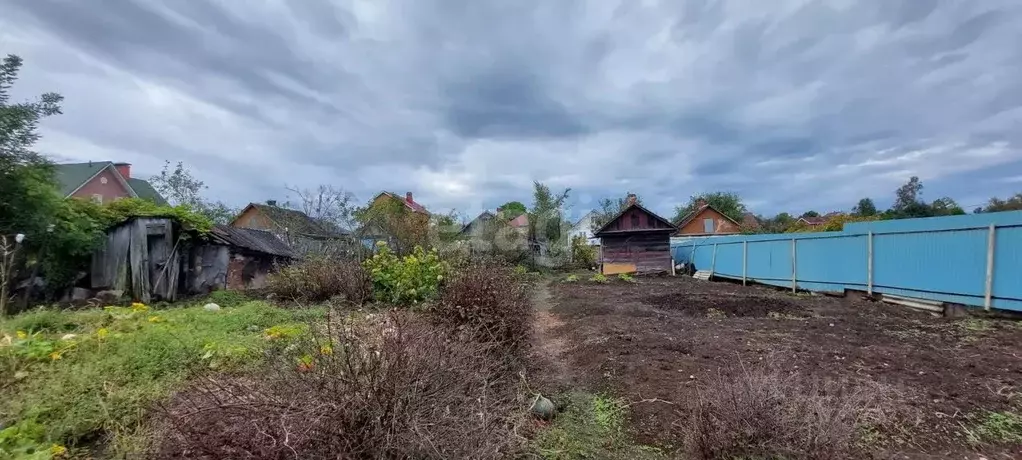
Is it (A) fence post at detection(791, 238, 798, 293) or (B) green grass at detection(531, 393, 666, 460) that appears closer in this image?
(B) green grass at detection(531, 393, 666, 460)

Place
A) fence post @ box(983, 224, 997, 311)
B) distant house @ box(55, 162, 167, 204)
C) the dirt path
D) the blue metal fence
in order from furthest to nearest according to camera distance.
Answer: distant house @ box(55, 162, 167, 204) → fence post @ box(983, 224, 997, 311) → the blue metal fence → the dirt path

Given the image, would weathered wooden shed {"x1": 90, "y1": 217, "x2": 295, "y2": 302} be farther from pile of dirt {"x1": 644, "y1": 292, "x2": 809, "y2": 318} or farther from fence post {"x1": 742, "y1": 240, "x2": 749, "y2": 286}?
fence post {"x1": 742, "y1": 240, "x2": 749, "y2": 286}

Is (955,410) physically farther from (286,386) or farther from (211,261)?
(211,261)

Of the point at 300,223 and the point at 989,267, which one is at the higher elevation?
the point at 300,223

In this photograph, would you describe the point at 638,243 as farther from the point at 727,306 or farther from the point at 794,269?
the point at 727,306

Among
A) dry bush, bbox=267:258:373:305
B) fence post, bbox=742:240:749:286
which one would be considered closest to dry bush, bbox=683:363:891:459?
dry bush, bbox=267:258:373:305

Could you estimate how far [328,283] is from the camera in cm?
943

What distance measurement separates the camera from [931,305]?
8125 mm

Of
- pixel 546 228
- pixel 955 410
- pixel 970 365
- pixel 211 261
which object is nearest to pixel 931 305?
pixel 970 365

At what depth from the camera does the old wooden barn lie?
73.2ft

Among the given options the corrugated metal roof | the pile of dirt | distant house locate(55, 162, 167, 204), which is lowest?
the pile of dirt

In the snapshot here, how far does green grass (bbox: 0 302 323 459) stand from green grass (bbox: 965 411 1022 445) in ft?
16.6

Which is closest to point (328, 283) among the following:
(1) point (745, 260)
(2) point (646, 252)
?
(1) point (745, 260)

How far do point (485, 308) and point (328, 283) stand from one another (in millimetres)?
5984
